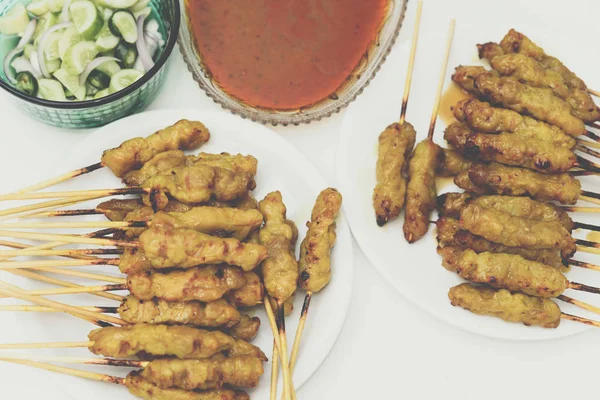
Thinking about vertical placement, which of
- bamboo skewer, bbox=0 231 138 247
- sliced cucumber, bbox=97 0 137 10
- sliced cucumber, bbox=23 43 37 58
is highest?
sliced cucumber, bbox=97 0 137 10

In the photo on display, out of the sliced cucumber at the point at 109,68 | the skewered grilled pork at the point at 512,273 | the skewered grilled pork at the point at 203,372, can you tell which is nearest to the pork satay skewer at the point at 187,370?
the skewered grilled pork at the point at 203,372

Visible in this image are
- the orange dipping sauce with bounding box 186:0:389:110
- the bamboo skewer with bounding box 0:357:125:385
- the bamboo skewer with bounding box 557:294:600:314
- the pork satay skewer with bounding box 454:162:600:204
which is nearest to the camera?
the bamboo skewer with bounding box 0:357:125:385

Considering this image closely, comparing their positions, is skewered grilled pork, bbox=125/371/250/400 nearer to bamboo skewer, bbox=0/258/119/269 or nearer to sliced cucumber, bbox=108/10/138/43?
bamboo skewer, bbox=0/258/119/269

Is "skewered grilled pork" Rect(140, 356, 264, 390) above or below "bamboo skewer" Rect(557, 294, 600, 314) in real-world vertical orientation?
below

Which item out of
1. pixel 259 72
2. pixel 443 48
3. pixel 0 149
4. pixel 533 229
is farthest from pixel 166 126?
pixel 533 229

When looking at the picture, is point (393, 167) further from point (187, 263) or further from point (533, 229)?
point (187, 263)

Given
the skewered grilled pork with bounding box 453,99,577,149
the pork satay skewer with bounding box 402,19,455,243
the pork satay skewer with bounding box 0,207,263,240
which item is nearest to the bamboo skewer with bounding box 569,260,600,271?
the skewered grilled pork with bounding box 453,99,577,149

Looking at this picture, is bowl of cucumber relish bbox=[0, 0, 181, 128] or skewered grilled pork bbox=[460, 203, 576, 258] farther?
bowl of cucumber relish bbox=[0, 0, 181, 128]

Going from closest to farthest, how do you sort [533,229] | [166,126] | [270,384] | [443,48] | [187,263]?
[187,263], [270,384], [533,229], [166,126], [443,48]
